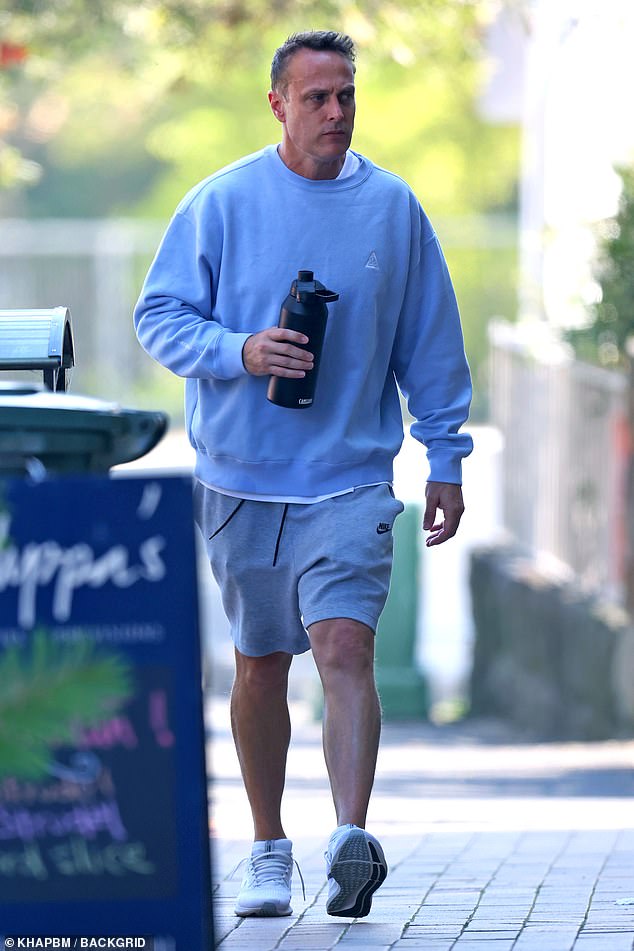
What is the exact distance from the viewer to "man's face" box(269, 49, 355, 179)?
15.5 ft

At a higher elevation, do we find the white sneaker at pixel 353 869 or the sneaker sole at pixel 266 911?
the white sneaker at pixel 353 869

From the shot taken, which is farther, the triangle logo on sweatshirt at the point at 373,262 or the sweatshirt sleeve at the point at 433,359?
the sweatshirt sleeve at the point at 433,359

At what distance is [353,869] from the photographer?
443 cm

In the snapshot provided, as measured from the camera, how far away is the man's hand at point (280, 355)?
455 cm

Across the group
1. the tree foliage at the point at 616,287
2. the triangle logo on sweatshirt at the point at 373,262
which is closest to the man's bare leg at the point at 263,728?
the triangle logo on sweatshirt at the point at 373,262

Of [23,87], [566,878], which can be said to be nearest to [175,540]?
[566,878]

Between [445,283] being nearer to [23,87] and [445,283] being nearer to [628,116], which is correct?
[628,116]

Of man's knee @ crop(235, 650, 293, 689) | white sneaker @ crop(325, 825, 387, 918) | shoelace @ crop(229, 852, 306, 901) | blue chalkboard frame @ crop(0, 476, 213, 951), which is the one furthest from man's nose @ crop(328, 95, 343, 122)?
shoelace @ crop(229, 852, 306, 901)

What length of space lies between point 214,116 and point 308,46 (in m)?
41.8

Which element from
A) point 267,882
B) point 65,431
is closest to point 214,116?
point 267,882

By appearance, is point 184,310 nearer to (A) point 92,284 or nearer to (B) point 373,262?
(B) point 373,262

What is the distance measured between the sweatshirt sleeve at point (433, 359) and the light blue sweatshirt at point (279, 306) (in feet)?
0.25

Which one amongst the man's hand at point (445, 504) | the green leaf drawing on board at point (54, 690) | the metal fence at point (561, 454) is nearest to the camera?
the green leaf drawing on board at point (54, 690)

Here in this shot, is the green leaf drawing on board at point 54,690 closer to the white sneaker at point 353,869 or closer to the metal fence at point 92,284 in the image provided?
the white sneaker at point 353,869
